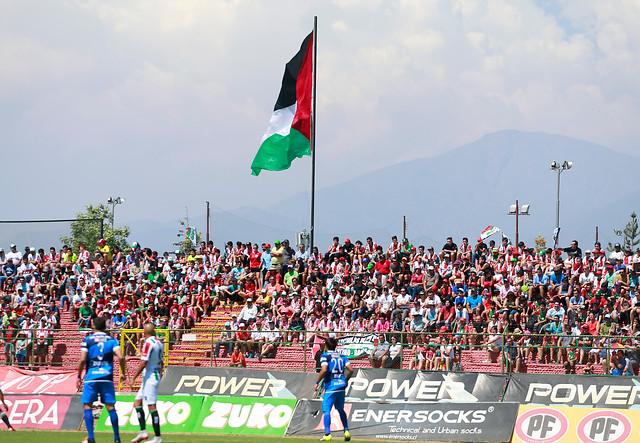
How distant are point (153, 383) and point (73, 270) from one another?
20.7 meters

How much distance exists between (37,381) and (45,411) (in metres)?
2.51

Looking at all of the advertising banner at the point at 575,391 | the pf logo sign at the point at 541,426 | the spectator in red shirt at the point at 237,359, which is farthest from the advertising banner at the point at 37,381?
the pf logo sign at the point at 541,426

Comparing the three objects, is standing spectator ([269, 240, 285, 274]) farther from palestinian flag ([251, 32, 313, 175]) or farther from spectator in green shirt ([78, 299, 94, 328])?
spectator in green shirt ([78, 299, 94, 328])

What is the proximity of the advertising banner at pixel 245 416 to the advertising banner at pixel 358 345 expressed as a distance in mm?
3112

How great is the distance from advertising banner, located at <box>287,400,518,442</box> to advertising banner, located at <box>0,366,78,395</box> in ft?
20.9

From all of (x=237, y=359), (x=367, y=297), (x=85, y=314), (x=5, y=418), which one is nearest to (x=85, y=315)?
(x=85, y=314)

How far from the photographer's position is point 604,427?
643 inches

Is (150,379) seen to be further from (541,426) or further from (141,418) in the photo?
(541,426)

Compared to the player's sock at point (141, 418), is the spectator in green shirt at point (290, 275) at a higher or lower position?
higher

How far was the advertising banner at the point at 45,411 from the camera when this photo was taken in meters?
18.8

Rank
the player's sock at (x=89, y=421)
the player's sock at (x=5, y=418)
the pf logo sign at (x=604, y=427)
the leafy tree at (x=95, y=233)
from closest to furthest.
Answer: the player's sock at (x=89, y=421) → the pf logo sign at (x=604, y=427) → the player's sock at (x=5, y=418) → the leafy tree at (x=95, y=233)

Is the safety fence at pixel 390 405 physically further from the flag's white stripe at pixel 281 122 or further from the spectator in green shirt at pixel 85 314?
the flag's white stripe at pixel 281 122

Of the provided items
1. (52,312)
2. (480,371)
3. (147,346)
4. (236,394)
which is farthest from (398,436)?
(52,312)

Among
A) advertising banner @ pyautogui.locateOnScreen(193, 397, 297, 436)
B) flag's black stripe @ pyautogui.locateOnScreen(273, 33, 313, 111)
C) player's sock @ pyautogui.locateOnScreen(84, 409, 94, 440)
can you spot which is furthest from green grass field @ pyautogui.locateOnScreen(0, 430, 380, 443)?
flag's black stripe @ pyautogui.locateOnScreen(273, 33, 313, 111)
